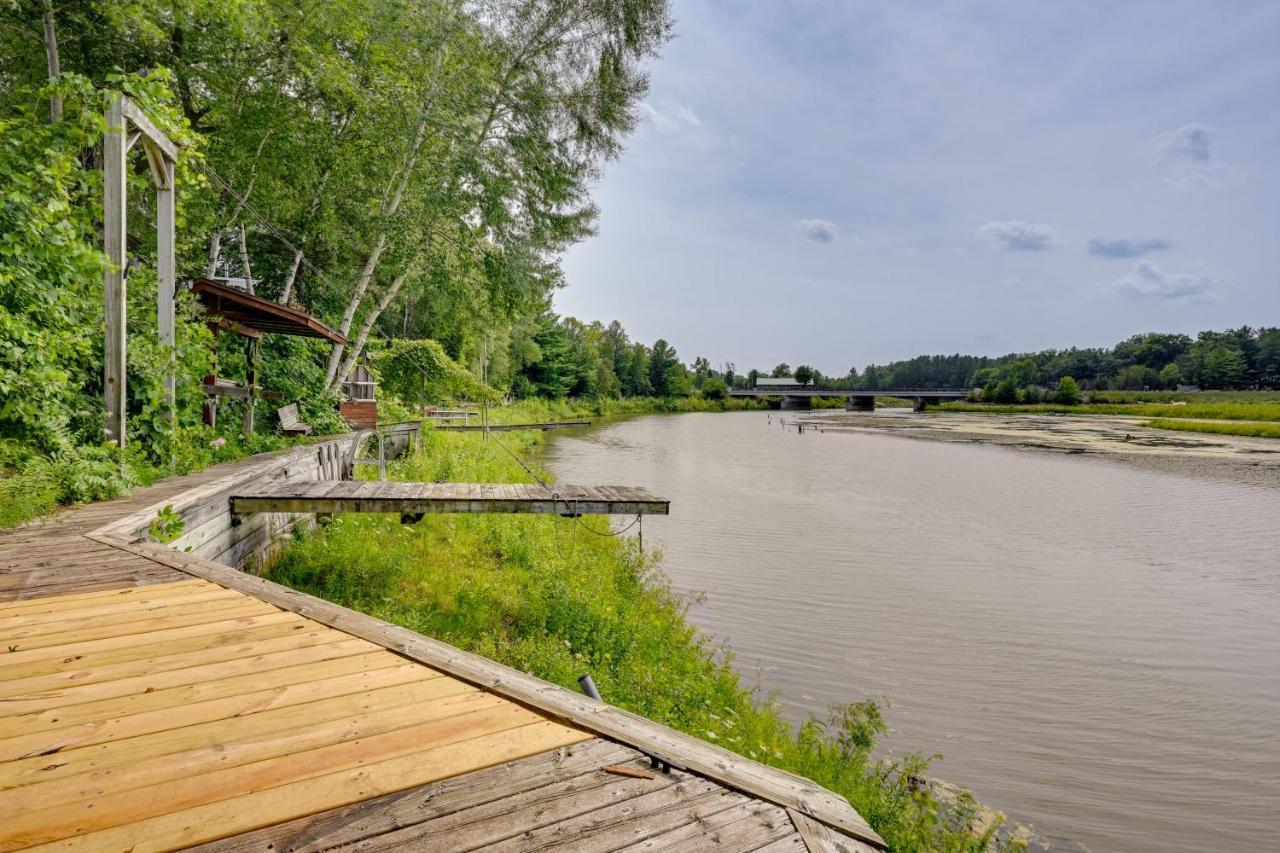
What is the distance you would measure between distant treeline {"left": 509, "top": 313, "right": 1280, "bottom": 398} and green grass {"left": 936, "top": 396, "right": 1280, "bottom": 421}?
9.20 meters

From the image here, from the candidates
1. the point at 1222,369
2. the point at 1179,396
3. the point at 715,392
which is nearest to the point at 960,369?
the point at 1222,369

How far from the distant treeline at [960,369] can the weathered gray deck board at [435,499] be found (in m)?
37.8

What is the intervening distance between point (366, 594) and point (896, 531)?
11.1 meters

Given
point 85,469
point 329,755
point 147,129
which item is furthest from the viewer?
point 147,129

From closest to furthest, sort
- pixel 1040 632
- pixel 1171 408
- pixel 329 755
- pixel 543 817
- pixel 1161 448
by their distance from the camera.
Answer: pixel 543 817
pixel 329 755
pixel 1040 632
pixel 1161 448
pixel 1171 408

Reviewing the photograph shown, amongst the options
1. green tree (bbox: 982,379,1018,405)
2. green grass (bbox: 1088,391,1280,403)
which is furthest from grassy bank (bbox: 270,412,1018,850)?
green grass (bbox: 1088,391,1280,403)

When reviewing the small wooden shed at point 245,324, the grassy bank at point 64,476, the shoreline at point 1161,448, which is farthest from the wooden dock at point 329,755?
the shoreline at point 1161,448

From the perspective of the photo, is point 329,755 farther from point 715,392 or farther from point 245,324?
point 715,392

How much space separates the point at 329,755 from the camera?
1.96 meters

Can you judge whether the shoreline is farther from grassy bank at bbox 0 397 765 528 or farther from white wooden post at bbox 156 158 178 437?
white wooden post at bbox 156 158 178 437

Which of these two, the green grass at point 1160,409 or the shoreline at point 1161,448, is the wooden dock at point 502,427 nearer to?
the shoreline at point 1161,448

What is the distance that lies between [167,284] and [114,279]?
2.81 ft

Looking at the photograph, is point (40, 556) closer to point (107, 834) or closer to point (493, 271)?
point (107, 834)

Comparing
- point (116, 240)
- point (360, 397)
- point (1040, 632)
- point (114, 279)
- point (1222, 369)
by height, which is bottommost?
point (1040, 632)
